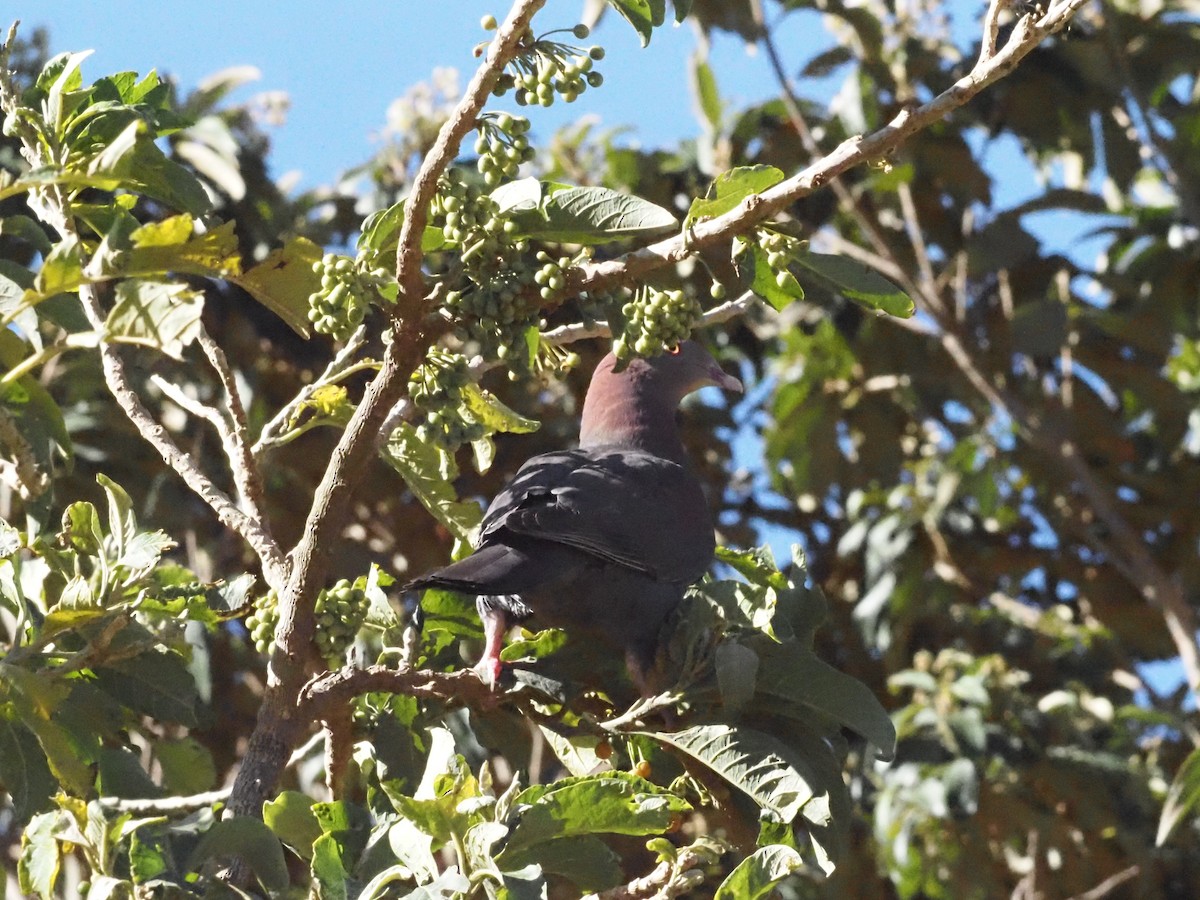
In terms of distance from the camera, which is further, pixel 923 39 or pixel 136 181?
pixel 923 39

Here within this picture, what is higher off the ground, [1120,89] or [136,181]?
[1120,89]

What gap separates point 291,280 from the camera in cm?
215

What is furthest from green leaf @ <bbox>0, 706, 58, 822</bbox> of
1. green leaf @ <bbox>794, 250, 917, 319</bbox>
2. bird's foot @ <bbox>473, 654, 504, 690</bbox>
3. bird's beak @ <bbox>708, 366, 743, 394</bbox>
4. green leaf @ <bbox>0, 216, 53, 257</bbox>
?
bird's beak @ <bbox>708, 366, 743, 394</bbox>

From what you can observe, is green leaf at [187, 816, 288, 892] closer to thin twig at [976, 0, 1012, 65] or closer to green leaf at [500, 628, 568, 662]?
green leaf at [500, 628, 568, 662]

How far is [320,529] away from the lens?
2174 mm

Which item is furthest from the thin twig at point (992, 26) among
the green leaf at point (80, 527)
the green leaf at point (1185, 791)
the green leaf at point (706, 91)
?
the green leaf at point (706, 91)

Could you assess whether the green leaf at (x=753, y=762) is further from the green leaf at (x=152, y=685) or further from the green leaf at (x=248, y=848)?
the green leaf at (x=152, y=685)

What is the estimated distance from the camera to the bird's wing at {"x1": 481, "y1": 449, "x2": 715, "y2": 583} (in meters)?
2.76

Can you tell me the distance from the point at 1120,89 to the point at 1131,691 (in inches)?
94.1

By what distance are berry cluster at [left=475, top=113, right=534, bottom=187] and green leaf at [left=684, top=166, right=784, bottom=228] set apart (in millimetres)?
231

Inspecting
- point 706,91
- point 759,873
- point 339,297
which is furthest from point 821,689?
point 706,91

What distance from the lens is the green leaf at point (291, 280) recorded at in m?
2.13

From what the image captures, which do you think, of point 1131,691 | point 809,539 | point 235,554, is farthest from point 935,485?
point 235,554

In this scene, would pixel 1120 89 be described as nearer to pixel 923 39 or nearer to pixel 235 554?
pixel 923 39
